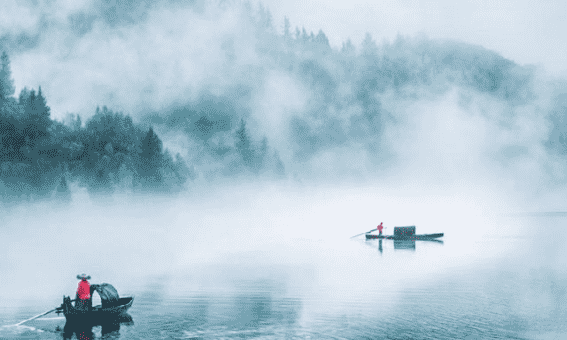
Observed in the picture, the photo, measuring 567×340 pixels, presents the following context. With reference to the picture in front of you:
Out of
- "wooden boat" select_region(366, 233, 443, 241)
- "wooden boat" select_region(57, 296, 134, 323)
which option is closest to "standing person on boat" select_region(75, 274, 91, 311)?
"wooden boat" select_region(57, 296, 134, 323)

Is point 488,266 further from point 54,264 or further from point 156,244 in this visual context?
point 156,244

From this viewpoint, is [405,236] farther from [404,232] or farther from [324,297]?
[324,297]

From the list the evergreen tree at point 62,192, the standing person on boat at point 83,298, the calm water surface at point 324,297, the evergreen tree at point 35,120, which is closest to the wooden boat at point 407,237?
the calm water surface at point 324,297

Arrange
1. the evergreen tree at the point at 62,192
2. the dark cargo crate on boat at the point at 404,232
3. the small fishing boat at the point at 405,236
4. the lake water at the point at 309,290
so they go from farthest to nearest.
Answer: the evergreen tree at the point at 62,192 → the dark cargo crate on boat at the point at 404,232 → the small fishing boat at the point at 405,236 → the lake water at the point at 309,290

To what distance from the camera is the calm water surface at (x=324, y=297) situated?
39.9m

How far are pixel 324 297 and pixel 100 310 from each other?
21.0 m

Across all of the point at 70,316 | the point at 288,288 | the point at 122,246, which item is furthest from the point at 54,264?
the point at 70,316

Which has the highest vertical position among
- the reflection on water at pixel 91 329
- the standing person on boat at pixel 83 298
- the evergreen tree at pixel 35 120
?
the evergreen tree at pixel 35 120

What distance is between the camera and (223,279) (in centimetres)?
6788

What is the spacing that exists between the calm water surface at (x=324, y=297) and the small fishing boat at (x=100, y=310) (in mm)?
949

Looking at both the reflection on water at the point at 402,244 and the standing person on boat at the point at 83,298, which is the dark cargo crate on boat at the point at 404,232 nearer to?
the reflection on water at the point at 402,244

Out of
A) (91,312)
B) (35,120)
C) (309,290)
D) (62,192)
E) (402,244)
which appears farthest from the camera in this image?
(62,192)

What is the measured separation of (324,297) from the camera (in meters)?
53.6

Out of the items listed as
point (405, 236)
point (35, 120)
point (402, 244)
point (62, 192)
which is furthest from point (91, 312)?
point (35, 120)
